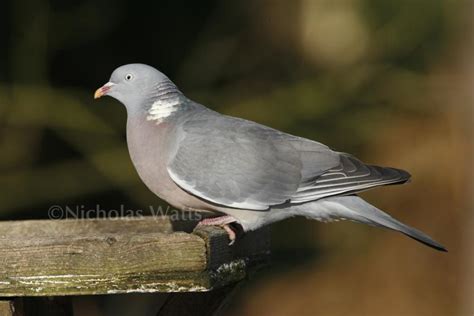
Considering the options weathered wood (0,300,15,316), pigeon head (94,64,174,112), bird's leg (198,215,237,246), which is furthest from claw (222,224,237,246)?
pigeon head (94,64,174,112)

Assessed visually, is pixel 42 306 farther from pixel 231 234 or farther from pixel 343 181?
pixel 343 181

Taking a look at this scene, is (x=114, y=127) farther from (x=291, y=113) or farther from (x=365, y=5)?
(x=365, y=5)

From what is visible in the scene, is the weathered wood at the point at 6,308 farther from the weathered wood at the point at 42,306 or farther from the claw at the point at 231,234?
the claw at the point at 231,234

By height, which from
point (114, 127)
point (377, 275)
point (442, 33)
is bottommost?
point (377, 275)

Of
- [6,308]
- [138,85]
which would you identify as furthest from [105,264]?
[138,85]

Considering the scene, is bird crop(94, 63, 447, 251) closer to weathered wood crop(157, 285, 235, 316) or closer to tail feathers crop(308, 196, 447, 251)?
tail feathers crop(308, 196, 447, 251)

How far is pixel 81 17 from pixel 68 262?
11.9 feet

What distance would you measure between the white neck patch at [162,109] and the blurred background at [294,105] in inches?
81.3

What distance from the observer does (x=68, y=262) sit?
8.66 ft

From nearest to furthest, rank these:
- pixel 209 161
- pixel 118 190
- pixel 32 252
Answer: pixel 32 252, pixel 209 161, pixel 118 190

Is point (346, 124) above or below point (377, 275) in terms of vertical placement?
above

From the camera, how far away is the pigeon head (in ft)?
12.5

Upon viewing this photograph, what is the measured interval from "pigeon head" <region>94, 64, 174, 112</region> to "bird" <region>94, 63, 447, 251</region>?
0.15 meters

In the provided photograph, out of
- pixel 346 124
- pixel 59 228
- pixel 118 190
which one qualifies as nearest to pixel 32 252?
pixel 59 228
